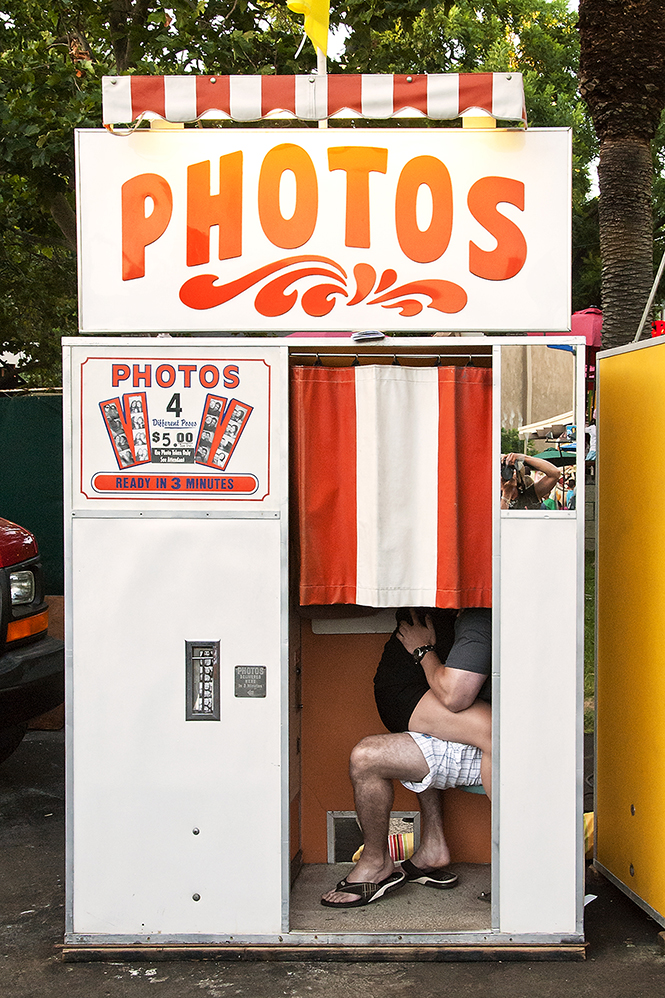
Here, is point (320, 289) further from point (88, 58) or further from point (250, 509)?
point (88, 58)

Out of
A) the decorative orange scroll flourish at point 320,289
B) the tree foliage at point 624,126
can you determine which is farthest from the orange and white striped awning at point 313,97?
the tree foliage at point 624,126

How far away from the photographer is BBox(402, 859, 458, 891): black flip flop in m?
4.37

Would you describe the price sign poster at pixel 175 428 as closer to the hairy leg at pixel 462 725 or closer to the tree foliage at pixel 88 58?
the hairy leg at pixel 462 725

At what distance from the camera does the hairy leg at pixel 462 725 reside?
409 centimetres

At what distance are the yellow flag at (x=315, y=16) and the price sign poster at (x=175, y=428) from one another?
1604 millimetres

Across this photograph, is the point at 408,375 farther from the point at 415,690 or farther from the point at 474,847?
the point at 474,847

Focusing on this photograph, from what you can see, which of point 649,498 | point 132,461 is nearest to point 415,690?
point 649,498

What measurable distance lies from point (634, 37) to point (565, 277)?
429 centimetres

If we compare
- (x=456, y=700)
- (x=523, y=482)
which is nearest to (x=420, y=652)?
(x=456, y=700)

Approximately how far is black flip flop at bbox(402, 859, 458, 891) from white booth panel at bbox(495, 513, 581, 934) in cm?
58

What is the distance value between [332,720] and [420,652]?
0.68 meters

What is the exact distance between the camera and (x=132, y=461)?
3.89 m

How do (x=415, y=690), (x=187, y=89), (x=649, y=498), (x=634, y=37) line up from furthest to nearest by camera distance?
(x=634, y=37) → (x=415, y=690) → (x=649, y=498) → (x=187, y=89)

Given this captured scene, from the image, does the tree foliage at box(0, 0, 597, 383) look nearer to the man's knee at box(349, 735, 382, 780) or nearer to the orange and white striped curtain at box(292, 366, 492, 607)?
the orange and white striped curtain at box(292, 366, 492, 607)
